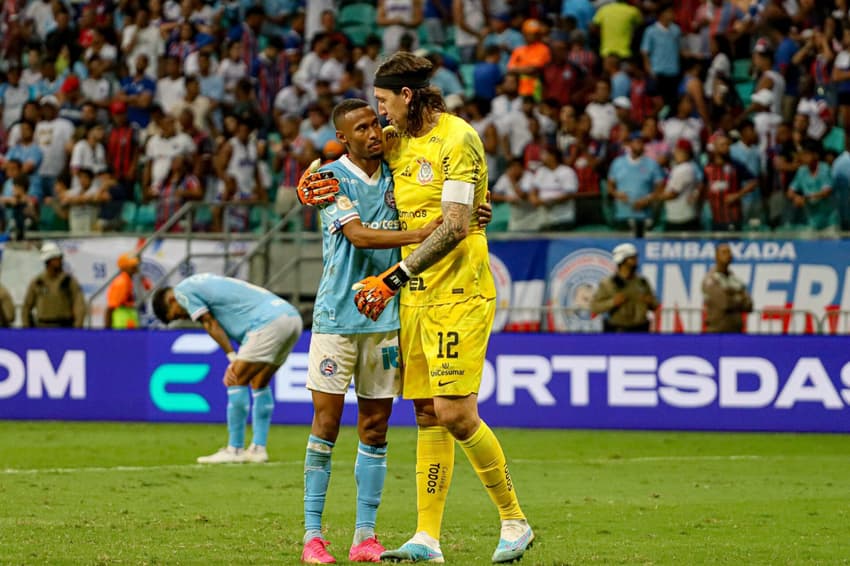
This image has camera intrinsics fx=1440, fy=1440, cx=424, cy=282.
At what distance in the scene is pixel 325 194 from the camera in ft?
24.4

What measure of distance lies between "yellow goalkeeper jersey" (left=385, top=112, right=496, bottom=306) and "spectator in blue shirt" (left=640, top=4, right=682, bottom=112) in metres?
14.0

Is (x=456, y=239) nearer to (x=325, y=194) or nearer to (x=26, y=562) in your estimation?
(x=325, y=194)

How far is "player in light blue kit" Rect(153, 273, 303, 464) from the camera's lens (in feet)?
41.4

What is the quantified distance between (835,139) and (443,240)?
515 inches

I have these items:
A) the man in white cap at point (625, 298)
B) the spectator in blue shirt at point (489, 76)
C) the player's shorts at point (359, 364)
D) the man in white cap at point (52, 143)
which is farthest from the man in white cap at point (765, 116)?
the player's shorts at point (359, 364)

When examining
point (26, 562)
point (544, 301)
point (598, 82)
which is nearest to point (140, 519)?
point (26, 562)

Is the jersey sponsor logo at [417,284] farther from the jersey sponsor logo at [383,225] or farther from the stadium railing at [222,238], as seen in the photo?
the stadium railing at [222,238]

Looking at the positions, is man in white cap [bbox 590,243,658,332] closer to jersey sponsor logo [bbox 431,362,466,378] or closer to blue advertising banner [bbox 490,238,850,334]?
blue advertising banner [bbox 490,238,850,334]

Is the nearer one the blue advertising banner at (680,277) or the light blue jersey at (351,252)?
the light blue jersey at (351,252)

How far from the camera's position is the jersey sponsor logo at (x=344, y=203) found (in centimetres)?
739

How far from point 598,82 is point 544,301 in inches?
173

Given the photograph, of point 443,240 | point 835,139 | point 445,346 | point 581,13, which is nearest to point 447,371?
point 445,346

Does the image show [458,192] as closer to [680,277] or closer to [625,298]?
[625,298]

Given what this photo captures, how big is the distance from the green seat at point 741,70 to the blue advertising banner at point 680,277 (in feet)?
Result: 15.0
